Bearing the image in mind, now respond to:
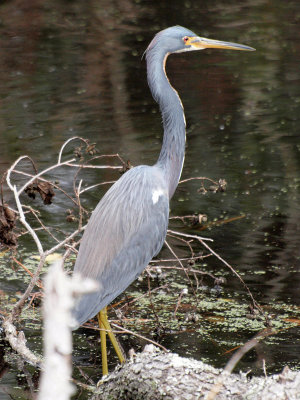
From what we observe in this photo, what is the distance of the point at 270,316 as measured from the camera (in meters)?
4.57

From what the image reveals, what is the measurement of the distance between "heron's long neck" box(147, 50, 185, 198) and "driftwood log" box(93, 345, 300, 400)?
3.67ft

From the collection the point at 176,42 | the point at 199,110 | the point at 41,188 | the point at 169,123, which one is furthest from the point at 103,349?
the point at 199,110

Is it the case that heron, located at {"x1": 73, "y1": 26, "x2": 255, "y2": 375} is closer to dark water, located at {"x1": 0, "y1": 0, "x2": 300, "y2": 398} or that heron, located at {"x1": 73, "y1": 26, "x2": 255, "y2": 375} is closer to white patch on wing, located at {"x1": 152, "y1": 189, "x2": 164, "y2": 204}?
white patch on wing, located at {"x1": 152, "y1": 189, "x2": 164, "y2": 204}

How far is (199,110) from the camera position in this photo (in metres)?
9.40

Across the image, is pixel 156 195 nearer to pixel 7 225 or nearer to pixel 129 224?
pixel 129 224

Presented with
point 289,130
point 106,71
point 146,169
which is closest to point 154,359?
point 146,169

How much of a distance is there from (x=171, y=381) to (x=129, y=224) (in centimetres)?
96

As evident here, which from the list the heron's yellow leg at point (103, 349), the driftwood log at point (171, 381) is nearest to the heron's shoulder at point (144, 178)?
the heron's yellow leg at point (103, 349)

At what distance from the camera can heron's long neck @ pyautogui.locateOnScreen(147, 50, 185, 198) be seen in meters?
4.11

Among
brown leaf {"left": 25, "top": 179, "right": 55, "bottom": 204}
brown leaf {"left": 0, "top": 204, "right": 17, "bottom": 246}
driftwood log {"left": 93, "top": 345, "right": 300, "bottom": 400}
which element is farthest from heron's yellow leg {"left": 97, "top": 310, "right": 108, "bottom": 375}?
brown leaf {"left": 25, "top": 179, "right": 55, "bottom": 204}

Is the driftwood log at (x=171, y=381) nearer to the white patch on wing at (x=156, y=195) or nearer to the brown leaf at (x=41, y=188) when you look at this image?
the white patch on wing at (x=156, y=195)

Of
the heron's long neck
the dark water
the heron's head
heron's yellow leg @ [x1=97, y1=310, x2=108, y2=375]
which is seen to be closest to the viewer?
heron's yellow leg @ [x1=97, y1=310, x2=108, y2=375]

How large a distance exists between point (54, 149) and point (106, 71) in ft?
11.0

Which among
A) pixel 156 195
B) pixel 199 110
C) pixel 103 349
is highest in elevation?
pixel 156 195
